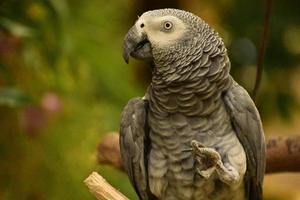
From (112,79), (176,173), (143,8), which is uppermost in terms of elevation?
(143,8)

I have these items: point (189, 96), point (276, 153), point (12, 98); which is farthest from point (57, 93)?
point (189, 96)

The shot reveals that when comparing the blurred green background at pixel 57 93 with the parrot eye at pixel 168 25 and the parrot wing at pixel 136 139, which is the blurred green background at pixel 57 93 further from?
the parrot eye at pixel 168 25

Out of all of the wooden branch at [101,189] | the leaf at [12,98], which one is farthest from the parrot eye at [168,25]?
the leaf at [12,98]

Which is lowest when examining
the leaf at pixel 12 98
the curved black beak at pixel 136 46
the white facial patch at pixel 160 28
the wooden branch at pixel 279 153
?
the wooden branch at pixel 279 153

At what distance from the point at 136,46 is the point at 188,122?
0.17 meters

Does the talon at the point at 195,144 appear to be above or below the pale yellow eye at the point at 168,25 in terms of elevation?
below

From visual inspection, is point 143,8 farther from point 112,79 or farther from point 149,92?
point 149,92

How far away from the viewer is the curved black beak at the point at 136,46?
1.04m

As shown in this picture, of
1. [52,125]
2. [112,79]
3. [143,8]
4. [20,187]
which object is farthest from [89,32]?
[143,8]

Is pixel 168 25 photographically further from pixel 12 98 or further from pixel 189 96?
pixel 12 98

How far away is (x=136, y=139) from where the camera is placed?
1149 millimetres

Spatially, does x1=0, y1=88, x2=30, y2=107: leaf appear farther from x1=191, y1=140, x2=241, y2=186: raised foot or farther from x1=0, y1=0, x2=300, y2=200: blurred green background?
x1=191, y1=140, x2=241, y2=186: raised foot

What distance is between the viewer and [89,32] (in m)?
2.10

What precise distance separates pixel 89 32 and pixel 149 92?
0.99 m
